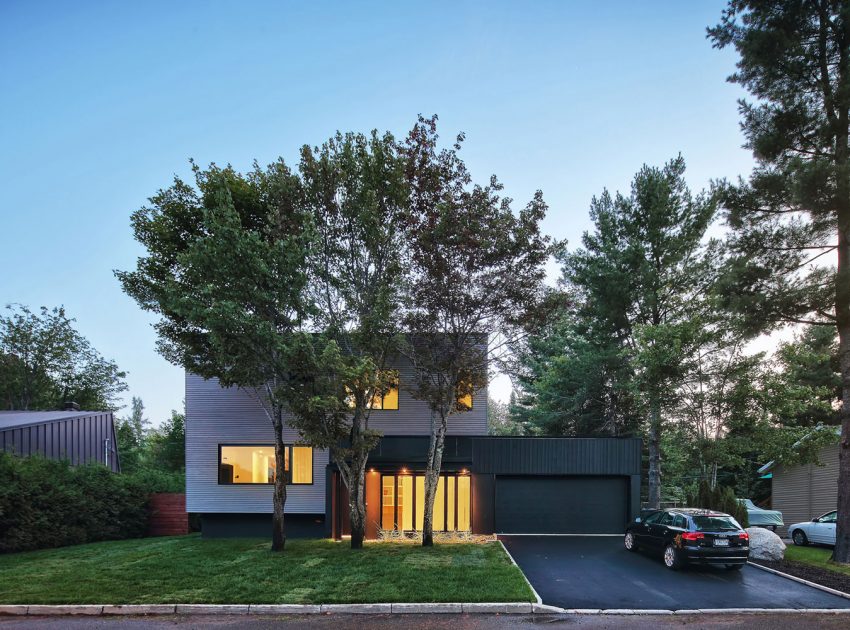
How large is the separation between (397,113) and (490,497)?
44079mm

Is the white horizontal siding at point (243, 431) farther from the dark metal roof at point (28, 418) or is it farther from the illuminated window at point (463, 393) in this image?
the dark metal roof at point (28, 418)

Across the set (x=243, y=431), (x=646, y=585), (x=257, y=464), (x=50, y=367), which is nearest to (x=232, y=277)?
(x=243, y=431)

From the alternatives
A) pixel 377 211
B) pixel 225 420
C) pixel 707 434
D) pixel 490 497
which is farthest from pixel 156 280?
pixel 707 434

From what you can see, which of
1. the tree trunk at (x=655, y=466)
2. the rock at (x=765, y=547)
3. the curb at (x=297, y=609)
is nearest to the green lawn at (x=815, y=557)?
the rock at (x=765, y=547)

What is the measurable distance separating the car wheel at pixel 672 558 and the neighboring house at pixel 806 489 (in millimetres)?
12153

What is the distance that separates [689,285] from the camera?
71.4 feet

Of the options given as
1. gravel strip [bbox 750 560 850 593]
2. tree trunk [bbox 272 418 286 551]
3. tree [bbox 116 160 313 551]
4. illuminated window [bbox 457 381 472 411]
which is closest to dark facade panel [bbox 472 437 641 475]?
illuminated window [bbox 457 381 472 411]

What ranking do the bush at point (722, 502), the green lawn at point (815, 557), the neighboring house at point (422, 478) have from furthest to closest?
the neighboring house at point (422, 478) → the bush at point (722, 502) → the green lawn at point (815, 557)

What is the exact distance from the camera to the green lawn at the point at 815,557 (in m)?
12.5

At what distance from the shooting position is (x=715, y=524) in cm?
1192

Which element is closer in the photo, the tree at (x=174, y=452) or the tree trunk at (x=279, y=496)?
the tree trunk at (x=279, y=496)

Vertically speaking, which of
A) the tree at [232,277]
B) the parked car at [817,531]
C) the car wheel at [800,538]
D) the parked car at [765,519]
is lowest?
the parked car at [765,519]

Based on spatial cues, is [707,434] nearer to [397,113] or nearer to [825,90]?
[825,90]

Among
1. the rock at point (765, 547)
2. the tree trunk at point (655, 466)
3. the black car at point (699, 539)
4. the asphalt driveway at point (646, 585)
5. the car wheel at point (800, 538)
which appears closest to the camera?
the asphalt driveway at point (646, 585)
